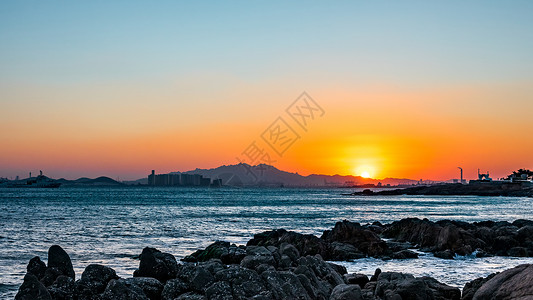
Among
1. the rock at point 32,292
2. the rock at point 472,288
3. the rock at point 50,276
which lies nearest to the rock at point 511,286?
the rock at point 472,288

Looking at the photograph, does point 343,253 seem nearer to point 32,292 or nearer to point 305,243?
point 305,243

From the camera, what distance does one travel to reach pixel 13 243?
33.5 m

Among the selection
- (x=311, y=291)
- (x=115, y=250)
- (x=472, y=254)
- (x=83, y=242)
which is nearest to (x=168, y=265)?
(x=311, y=291)

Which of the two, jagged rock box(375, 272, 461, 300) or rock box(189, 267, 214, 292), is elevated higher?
rock box(189, 267, 214, 292)

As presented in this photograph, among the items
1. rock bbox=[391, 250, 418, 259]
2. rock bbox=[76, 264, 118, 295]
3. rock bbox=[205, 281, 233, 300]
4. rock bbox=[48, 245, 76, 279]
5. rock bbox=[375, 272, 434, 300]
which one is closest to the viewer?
rock bbox=[205, 281, 233, 300]

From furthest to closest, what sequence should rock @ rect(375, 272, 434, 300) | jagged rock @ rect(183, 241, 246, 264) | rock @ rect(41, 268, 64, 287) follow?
Result: jagged rock @ rect(183, 241, 246, 264) < rock @ rect(41, 268, 64, 287) < rock @ rect(375, 272, 434, 300)

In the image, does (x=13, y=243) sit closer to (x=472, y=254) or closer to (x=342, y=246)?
(x=342, y=246)

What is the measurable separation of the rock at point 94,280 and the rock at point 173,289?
1703mm

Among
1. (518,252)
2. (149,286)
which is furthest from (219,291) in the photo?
(518,252)

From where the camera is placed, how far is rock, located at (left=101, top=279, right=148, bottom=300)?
44.2 ft

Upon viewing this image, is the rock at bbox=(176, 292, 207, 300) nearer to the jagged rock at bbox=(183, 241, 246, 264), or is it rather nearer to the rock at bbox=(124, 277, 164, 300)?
the rock at bbox=(124, 277, 164, 300)

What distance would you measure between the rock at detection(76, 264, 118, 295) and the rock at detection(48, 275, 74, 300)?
0.18 meters

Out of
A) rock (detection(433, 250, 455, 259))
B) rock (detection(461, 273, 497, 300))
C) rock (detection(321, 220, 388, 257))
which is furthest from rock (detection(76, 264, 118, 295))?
rock (detection(433, 250, 455, 259))

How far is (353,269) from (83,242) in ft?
62.3
